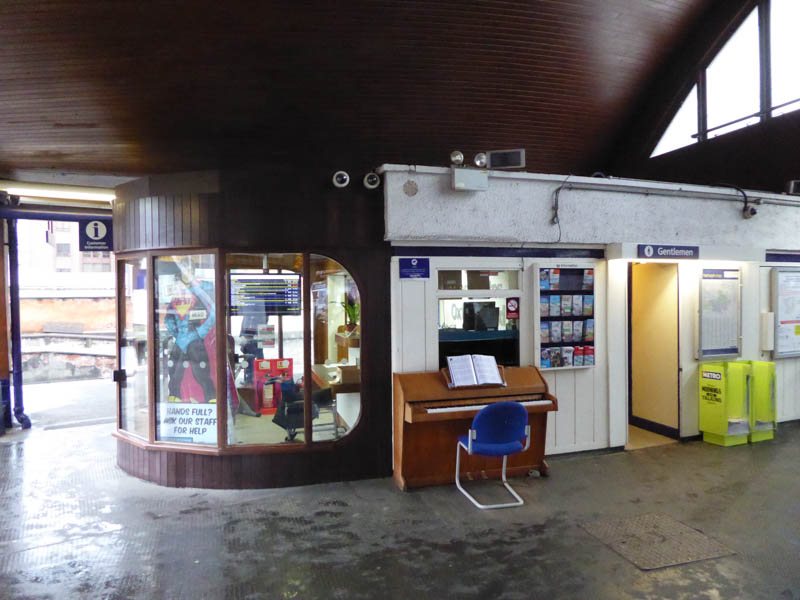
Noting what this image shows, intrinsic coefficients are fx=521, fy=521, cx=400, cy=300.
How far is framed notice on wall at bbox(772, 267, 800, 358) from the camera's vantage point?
7121mm

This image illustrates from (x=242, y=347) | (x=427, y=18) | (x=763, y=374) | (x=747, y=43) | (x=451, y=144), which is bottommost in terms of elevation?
(x=763, y=374)

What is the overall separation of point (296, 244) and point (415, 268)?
1.22 m

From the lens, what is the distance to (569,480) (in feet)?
17.2

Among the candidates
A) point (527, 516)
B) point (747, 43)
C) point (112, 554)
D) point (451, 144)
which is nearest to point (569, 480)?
point (527, 516)

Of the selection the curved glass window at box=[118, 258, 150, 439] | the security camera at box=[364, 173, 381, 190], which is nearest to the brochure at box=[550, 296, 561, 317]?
the security camera at box=[364, 173, 381, 190]

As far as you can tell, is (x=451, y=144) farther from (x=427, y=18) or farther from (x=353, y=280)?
(x=353, y=280)

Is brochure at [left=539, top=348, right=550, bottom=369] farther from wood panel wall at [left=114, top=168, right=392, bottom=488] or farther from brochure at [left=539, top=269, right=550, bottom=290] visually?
wood panel wall at [left=114, top=168, right=392, bottom=488]

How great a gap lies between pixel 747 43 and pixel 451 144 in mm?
4835

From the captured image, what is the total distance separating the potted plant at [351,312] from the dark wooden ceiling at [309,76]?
1759mm

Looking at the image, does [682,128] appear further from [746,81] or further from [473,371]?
[473,371]

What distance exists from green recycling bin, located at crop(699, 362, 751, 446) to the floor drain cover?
2.56 meters

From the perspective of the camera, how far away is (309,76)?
19.2 feet

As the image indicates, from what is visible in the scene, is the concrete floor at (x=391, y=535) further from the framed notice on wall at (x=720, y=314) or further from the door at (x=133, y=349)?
the framed notice on wall at (x=720, y=314)

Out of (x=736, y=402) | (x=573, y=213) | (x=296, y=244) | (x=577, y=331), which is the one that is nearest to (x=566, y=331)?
(x=577, y=331)
